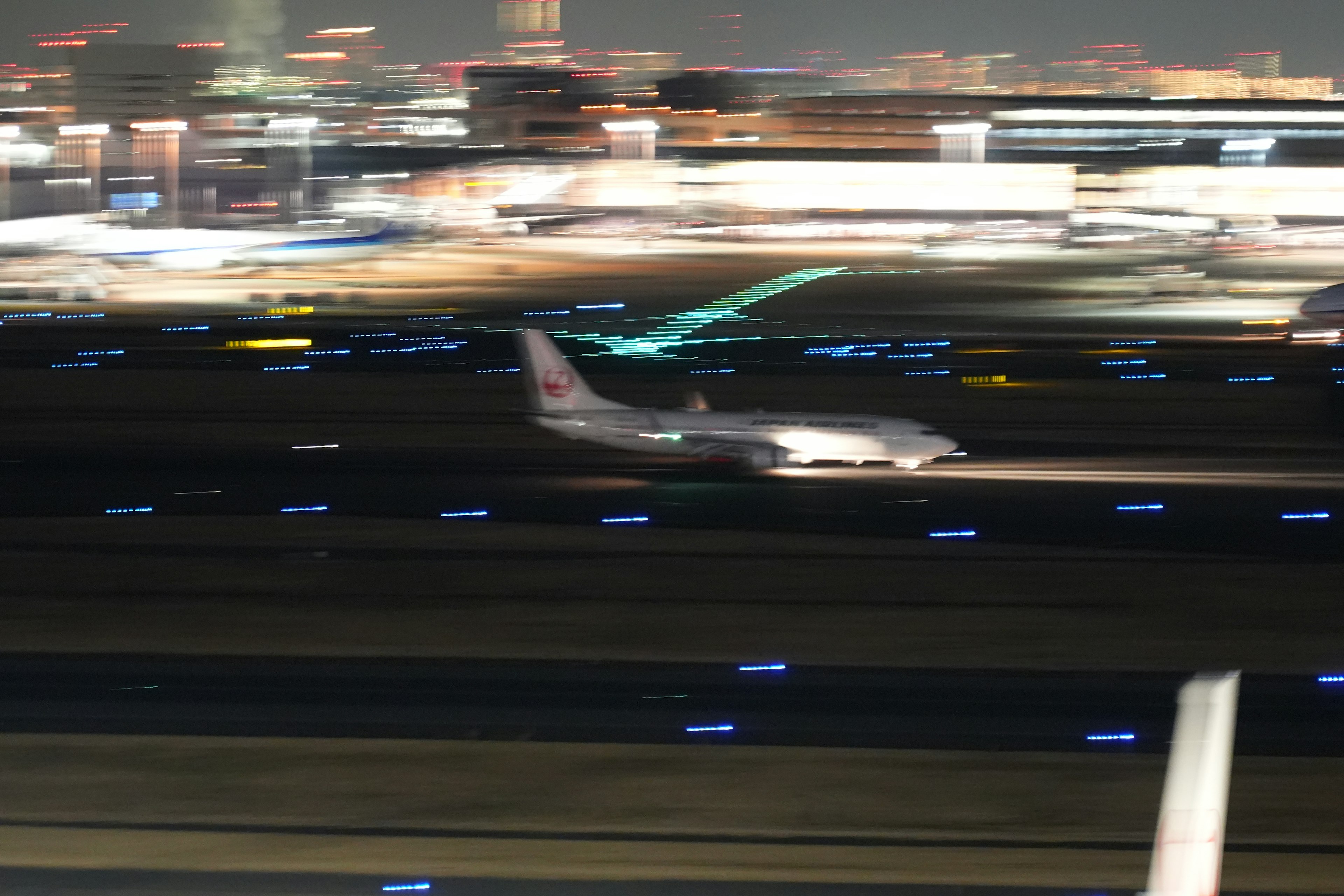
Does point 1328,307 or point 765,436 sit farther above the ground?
point 1328,307

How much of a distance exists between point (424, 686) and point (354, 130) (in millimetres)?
173889

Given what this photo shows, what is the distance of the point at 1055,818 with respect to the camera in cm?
1093

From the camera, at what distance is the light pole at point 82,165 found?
95250mm

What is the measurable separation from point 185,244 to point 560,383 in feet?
173

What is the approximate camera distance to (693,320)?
59.5m

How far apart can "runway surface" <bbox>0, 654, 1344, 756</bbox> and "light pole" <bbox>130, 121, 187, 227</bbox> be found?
8046 centimetres

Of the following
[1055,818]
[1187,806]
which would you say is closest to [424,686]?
[1055,818]

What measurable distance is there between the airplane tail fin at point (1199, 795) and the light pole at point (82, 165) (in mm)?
99562

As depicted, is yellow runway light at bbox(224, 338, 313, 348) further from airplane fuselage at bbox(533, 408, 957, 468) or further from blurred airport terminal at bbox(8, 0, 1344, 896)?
airplane fuselage at bbox(533, 408, 957, 468)

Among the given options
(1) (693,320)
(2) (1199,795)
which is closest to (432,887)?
(2) (1199,795)

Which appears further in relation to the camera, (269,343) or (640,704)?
(269,343)

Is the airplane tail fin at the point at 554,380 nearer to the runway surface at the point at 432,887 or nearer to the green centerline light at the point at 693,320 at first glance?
the green centerline light at the point at 693,320

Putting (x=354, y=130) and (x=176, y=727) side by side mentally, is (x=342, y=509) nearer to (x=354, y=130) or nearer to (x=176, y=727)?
(x=176, y=727)

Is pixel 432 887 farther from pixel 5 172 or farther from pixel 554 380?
pixel 5 172
